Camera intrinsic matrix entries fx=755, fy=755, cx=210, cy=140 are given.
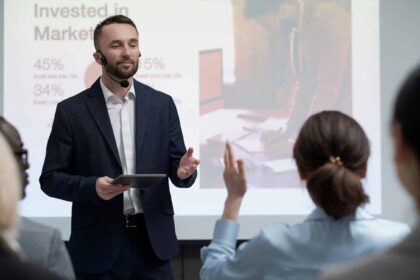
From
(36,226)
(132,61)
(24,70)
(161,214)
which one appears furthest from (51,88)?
(36,226)

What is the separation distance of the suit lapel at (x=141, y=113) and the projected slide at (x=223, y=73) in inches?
41.9

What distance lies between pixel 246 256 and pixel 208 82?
2.75 metres

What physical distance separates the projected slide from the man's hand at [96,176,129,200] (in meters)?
1.46

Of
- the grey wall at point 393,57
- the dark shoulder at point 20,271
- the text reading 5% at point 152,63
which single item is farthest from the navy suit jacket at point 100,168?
the dark shoulder at point 20,271

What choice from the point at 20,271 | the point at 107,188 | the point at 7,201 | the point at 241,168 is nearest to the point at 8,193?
the point at 7,201

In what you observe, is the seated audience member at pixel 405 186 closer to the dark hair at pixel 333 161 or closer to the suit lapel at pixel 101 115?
the dark hair at pixel 333 161

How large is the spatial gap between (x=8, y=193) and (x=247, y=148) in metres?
3.34

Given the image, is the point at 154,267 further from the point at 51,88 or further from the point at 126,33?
the point at 51,88

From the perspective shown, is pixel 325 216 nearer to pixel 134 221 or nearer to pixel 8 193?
pixel 8 193

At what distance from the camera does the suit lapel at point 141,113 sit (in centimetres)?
338

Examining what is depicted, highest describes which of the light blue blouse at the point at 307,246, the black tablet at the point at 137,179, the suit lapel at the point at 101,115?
the suit lapel at the point at 101,115

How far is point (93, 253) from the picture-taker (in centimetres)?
329

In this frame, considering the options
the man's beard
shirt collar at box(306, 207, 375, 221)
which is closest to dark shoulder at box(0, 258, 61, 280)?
shirt collar at box(306, 207, 375, 221)

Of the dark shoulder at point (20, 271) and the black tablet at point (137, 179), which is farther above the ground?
the black tablet at point (137, 179)
